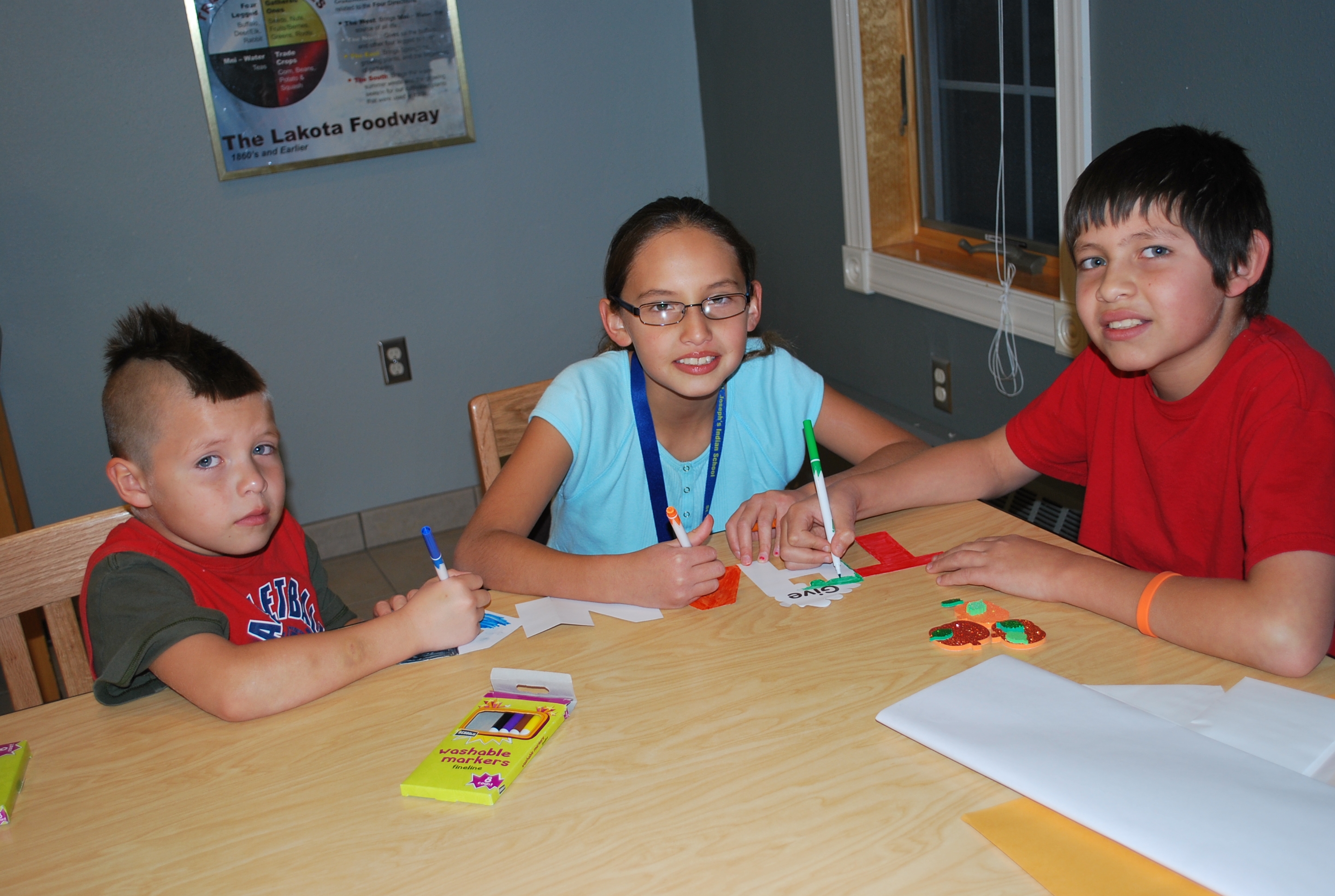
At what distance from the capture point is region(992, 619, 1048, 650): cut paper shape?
43.4 inches

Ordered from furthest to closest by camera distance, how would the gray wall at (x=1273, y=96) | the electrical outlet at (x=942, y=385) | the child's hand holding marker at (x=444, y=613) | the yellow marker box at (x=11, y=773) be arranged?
the electrical outlet at (x=942, y=385), the gray wall at (x=1273, y=96), the child's hand holding marker at (x=444, y=613), the yellow marker box at (x=11, y=773)

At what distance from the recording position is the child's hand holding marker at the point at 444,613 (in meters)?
1.20

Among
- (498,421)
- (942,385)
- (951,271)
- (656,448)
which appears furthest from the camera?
(942,385)

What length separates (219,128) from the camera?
10.5ft

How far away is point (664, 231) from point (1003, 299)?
1.16m

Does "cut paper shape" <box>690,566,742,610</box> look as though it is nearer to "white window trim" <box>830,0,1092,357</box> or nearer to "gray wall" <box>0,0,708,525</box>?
"white window trim" <box>830,0,1092,357</box>

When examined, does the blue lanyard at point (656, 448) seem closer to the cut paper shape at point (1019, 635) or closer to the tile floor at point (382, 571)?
the cut paper shape at point (1019, 635)

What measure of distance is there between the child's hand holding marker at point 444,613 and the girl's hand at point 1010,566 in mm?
567

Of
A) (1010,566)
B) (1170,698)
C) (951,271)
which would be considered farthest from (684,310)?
(951,271)

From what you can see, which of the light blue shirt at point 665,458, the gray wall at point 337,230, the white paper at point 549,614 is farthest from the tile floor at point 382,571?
the white paper at point 549,614

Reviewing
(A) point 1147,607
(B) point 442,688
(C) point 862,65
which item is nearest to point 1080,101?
(C) point 862,65

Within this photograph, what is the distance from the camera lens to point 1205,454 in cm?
129

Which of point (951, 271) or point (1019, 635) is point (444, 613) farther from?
point (951, 271)

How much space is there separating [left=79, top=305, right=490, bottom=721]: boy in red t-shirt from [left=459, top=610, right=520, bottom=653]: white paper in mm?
15
